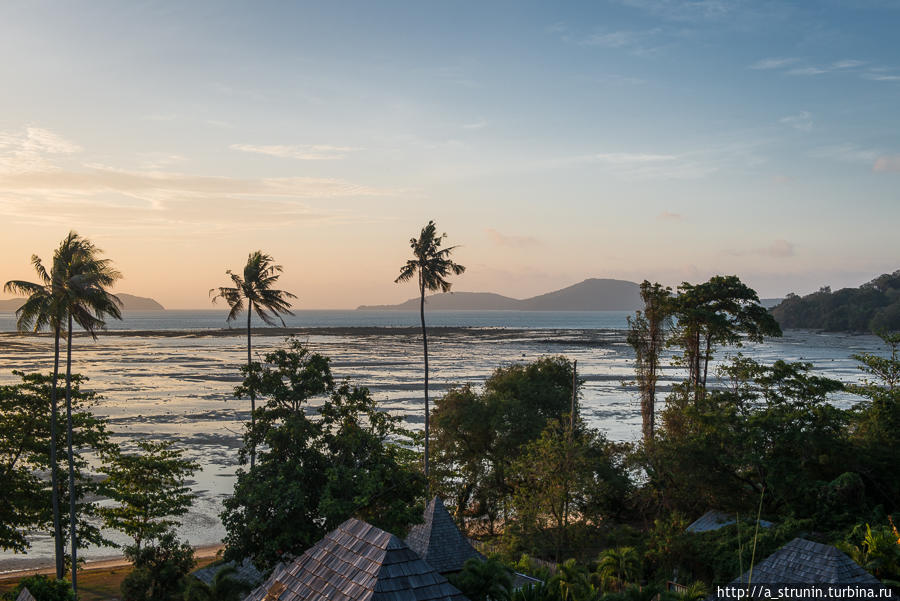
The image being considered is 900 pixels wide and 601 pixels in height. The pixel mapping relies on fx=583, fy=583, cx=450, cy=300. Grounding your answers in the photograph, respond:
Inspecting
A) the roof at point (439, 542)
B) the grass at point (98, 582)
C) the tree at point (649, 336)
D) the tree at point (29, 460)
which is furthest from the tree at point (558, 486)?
the tree at point (29, 460)

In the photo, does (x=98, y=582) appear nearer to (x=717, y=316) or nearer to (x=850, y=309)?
(x=717, y=316)

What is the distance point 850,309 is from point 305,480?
165839mm

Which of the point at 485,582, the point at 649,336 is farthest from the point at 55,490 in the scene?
the point at 649,336

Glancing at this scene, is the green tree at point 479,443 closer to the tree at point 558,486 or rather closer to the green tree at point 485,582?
the tree at point 558,486

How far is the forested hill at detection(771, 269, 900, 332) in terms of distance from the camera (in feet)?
421

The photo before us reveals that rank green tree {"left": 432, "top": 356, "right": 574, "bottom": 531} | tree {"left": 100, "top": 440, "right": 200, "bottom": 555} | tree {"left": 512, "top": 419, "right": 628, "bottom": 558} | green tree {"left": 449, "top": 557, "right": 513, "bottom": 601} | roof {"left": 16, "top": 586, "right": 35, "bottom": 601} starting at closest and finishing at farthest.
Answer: roof {"left": 16, "top": 586, "right": 35, "bottom": 601} < green tree {"left": 449, "top": 557, "right": 513, "bottom": 601} < tree {"left": 100, "top": 440, "right": 200, "bottom": 555} < tree {"left": 512, "top": 419, "right": 628, "bottom": 558} < green tree {"left": 432, "top": 356, "right": 574, "bottom": 531}

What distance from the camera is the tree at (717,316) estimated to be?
3006cm

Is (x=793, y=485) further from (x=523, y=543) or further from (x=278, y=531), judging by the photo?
(x=278, y=531)

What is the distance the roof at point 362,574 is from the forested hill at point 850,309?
5525 inches

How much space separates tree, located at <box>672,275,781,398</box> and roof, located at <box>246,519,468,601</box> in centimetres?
2392

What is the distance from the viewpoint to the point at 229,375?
8019 cm

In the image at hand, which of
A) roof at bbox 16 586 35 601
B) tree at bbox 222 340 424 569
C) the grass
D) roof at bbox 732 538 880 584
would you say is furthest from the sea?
roof at bbox 732 538 880 584

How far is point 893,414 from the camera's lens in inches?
1021

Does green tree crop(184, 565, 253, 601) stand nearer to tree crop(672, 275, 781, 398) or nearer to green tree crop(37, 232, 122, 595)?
green tree crop(37, 232, 122, 595)
